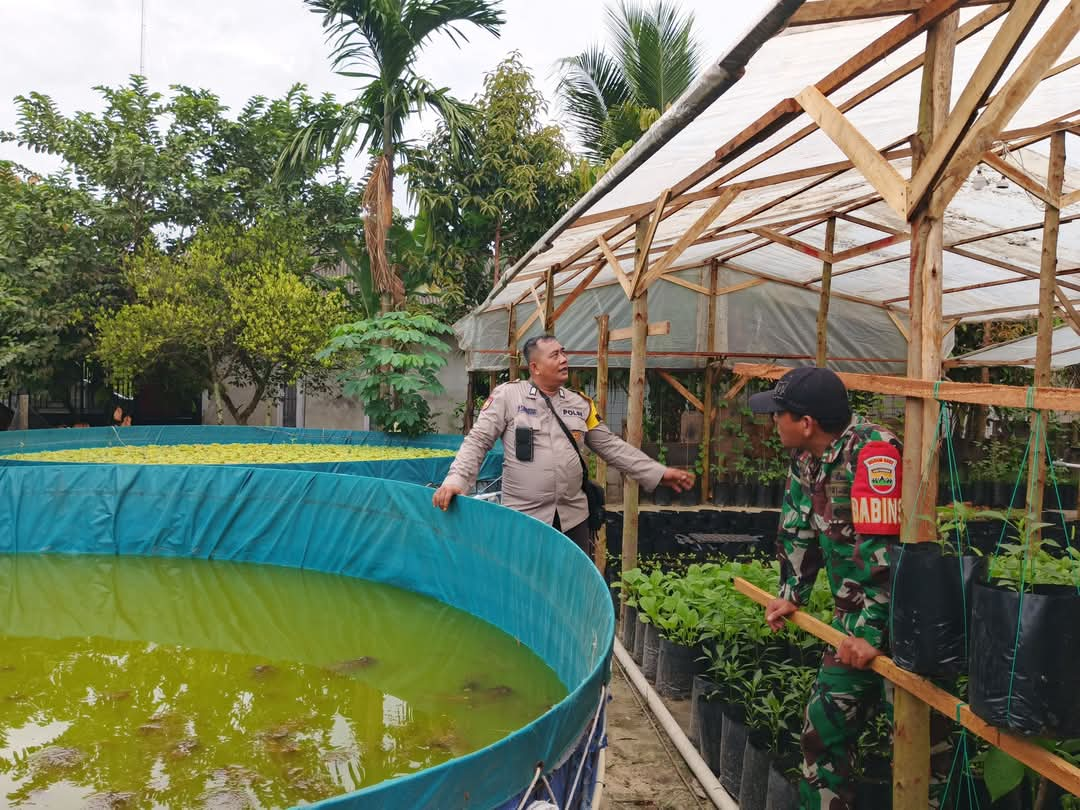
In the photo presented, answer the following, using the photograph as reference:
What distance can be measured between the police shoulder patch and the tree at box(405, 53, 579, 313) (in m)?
15.2

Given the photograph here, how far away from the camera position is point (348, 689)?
5020 mm

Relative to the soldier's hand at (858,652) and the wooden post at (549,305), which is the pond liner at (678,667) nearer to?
the soldier's hand at (858,652)

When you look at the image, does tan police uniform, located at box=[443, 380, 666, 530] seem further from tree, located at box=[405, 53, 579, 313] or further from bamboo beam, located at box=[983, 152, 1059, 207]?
tree, located at box=[405, 53, 579, 313]

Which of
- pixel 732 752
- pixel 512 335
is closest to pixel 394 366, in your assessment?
pixel 512 335

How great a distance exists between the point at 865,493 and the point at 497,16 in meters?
14.8

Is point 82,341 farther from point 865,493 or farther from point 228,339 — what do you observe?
point 865,493

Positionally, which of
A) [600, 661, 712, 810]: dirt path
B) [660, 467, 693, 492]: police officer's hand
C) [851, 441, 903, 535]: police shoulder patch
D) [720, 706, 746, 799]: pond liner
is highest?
[851, 441, 903, 535]: police shoulder patch

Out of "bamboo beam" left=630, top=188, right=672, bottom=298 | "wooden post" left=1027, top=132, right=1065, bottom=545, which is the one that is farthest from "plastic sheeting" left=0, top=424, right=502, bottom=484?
"wooden post" left=1027, top=132, right=1065, bottom=545

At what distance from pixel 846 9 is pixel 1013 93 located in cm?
77

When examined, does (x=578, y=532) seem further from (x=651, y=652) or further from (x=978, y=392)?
(x=978, y=392)

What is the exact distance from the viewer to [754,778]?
10.4 feet

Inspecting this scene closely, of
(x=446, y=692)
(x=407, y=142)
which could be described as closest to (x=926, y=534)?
(x=446, y=692)

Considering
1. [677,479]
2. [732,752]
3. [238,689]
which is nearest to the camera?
[732,752]

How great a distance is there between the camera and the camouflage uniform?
2596mm
